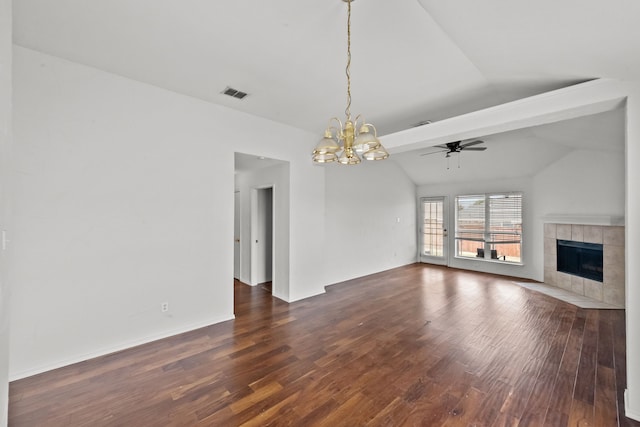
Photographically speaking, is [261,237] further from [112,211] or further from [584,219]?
[584,219]

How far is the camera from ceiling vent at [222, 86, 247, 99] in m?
3.17

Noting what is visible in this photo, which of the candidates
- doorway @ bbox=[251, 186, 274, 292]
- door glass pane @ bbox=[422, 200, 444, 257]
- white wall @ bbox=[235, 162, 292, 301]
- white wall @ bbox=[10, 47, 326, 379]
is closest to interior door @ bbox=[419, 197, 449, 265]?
door glass pane @ bbox=[422, 200, 444, 257]

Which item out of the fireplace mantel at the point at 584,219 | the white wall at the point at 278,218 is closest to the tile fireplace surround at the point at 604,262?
the fireplace mantel at the point at 584,219

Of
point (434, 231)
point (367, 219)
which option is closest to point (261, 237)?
point (367, 219)

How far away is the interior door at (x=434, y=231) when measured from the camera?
7.63 meters

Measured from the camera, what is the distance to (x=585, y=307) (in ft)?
14.0

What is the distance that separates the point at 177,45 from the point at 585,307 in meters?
6.66

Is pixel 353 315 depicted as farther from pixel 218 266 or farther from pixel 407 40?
pixel 407 40

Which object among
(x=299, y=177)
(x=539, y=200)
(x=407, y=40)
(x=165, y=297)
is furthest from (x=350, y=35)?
(x=539, y=200)

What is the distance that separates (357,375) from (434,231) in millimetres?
6344

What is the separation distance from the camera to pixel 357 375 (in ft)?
8.14

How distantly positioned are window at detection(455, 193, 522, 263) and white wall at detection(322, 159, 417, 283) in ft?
4.52

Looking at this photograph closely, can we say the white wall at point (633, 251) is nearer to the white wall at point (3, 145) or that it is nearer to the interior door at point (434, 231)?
the white wall at point (3, 145)

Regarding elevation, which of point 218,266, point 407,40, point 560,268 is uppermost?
point 407,40
